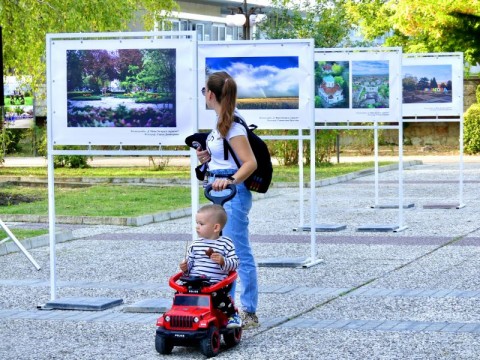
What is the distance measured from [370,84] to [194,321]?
901cm

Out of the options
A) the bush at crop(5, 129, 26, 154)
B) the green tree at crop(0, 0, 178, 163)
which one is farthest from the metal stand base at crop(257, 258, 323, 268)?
the bush at crop(5, 129, 26, 154)

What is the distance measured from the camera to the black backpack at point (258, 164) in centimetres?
823

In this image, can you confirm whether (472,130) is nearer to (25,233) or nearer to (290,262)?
(25,233)

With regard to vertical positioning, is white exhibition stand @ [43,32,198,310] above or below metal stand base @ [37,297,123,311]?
above

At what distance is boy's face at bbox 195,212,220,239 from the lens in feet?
25.8

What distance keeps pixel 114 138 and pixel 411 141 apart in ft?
114

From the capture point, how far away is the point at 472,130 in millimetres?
38188

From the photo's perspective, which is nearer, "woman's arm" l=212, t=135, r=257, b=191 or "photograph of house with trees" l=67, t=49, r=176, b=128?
"woman's arm" l=212, t=135, r=257, b=191

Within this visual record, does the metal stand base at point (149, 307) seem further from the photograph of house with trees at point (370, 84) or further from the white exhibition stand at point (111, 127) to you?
the photograph of house with trees at point (370, 84)

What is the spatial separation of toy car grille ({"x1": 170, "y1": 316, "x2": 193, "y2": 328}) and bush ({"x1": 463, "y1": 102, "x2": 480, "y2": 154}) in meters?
31.4

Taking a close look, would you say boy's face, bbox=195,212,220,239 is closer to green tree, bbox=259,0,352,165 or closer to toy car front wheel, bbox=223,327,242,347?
toy car front wheel, bbox=223,327,242,347

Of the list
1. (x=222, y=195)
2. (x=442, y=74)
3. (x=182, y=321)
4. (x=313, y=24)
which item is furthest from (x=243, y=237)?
(x=313, y=24)

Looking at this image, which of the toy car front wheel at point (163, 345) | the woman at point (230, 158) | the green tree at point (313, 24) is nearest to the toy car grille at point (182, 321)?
the toy car front wheel at point (163, 345)

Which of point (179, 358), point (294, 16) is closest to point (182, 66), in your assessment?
point (179, 358)
